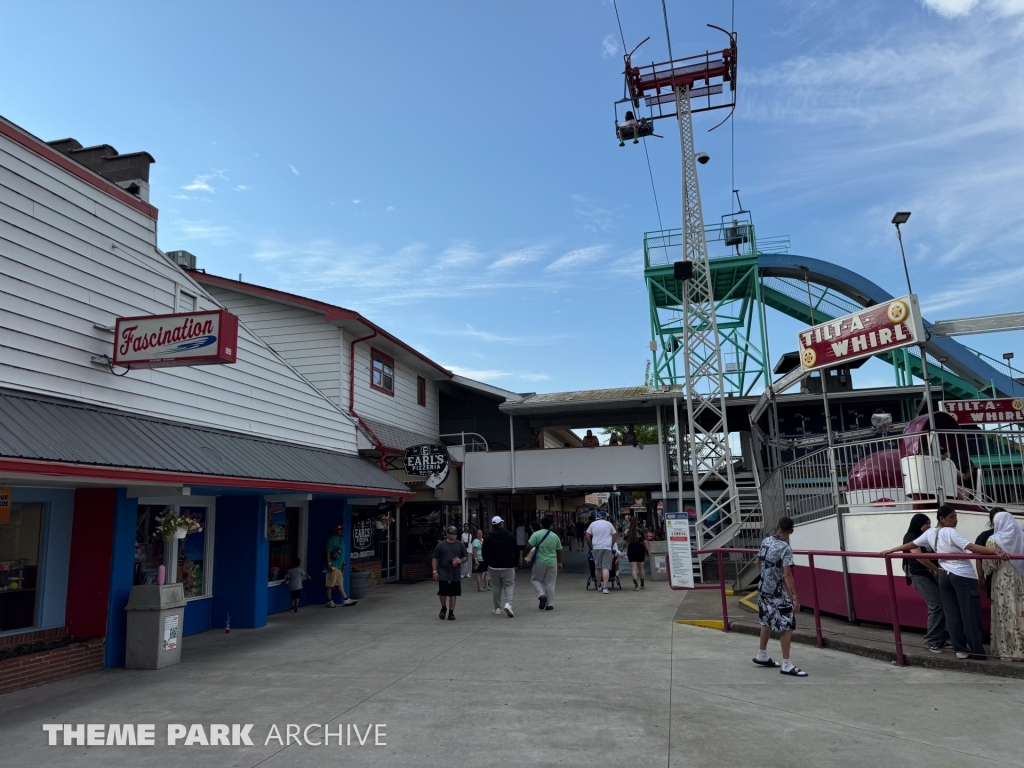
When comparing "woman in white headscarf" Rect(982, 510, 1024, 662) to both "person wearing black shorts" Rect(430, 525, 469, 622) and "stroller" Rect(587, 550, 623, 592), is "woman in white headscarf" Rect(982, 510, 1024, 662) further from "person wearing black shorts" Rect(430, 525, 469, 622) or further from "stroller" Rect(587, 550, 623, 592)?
"stroller" Rect(587, 550, 623, 592)

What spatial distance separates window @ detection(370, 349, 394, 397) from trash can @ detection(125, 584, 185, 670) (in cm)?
977

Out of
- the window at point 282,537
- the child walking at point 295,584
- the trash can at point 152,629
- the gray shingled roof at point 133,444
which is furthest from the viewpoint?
the child walking at point 295,584

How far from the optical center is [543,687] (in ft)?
22.7

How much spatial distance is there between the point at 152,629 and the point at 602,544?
911 centimetres

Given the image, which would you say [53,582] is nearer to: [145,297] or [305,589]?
[145,297]

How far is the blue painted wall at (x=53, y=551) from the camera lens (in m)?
8.17

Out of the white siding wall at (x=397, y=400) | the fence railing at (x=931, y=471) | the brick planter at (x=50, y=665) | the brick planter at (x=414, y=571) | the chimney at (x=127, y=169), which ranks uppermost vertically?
the chimney at (x=127, y=169)

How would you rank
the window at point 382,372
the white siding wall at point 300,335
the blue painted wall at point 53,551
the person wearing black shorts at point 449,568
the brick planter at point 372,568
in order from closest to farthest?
the blue painted wall at point 53,551, the person wearing black shorts at point 449,568, the white siding wall at point 300,335, the brick planter at point 372,568, the window at point 382,372

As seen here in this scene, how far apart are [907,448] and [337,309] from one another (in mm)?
12015

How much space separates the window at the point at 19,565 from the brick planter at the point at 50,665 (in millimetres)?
572

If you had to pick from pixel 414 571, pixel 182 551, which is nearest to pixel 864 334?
pixel 182 551

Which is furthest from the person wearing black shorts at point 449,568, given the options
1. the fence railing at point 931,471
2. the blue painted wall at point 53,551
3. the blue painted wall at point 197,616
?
the fence railing at point 931,471

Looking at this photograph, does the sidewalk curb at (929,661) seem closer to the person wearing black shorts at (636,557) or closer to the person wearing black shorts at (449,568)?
the person wearing black shorts at (449,568)

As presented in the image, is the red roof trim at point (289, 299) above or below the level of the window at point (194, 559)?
above
